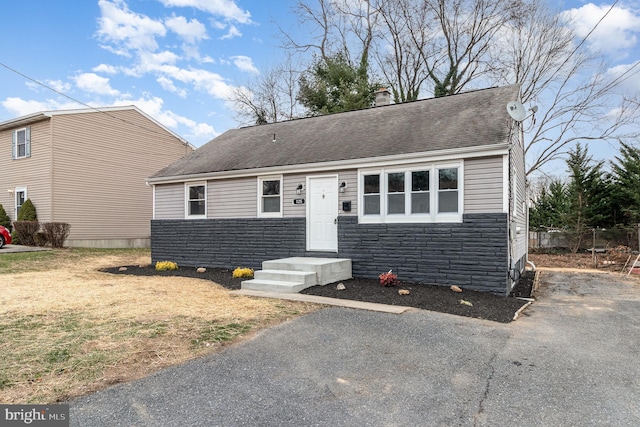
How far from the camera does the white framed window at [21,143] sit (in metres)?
17.9

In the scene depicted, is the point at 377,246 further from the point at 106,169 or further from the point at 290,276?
the point at 106,169

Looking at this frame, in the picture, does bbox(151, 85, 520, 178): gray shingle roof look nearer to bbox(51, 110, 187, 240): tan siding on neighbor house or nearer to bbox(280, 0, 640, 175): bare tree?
bbox(51, 110, 187, 240): tan siding on neighbor house

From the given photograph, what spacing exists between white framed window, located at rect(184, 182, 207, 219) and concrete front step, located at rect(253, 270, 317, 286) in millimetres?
3985

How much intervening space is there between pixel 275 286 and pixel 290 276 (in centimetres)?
41

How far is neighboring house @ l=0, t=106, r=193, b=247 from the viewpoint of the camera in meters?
17.1

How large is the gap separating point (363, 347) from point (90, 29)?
16.9 metres

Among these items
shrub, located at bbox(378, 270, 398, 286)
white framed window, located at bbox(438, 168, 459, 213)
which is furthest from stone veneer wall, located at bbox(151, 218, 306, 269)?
white framed window, located at bbox(438, 168, 459, 213)

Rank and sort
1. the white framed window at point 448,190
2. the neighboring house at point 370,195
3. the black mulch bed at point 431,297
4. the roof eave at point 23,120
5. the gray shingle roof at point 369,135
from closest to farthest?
the black mulch bed at point 431,297, the neighboring house at point 370,195, the white framed window at point 448,190, the gray shingle roof at point 369,135, the roof eave at point 23,120

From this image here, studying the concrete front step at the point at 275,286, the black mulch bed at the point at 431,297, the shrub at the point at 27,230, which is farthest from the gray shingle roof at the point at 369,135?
the shrub at the point at 27,230

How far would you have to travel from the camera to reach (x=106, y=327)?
490 cm

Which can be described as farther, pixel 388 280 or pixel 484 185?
pixel 388 280

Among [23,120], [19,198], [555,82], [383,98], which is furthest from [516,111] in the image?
[19,198]

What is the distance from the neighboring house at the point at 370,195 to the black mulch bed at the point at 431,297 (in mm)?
390

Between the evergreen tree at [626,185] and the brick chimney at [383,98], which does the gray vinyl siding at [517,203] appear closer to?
the brick chimney at [383,98]
